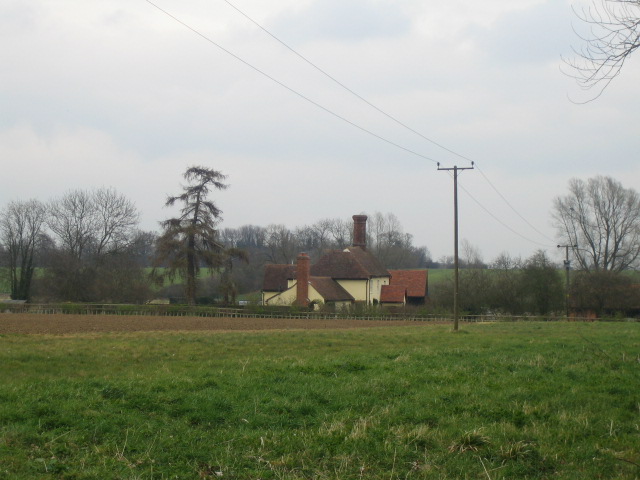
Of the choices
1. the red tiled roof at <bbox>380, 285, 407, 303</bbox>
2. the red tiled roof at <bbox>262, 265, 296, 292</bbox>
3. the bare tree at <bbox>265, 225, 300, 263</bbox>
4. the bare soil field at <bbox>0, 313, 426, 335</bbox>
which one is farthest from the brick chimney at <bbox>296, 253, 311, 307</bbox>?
the bare tree at <bbox>265, 225, 300, 263</bbox>

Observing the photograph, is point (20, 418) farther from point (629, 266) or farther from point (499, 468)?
point (629, 266)

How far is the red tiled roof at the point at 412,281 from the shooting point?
72.7 metres

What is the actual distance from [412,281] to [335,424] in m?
67.6

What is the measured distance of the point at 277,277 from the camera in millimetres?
69500

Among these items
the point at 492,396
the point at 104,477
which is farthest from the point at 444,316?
the point at 104,477

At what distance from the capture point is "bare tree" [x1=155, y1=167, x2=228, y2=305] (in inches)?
2317

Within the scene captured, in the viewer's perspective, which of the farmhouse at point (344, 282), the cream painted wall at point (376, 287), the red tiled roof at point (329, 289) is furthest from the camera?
the cream painted wall at point (376, 287)

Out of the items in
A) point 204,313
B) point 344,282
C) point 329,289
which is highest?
point 344,282

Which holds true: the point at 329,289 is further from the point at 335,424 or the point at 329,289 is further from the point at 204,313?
the point at 335,424

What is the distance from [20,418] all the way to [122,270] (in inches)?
2533

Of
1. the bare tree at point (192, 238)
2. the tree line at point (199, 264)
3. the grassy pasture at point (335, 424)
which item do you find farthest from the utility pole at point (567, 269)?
the grassy pasture at point (335, 424)

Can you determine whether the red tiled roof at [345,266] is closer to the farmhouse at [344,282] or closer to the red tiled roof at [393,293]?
the farmhouse at [344,282]

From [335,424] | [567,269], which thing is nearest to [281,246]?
[567,269]

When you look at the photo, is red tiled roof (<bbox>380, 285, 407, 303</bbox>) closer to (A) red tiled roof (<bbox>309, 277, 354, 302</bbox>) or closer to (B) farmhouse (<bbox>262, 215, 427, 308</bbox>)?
(B) farmhouse (<bbox>262, 215, 427, 308</bbox>)
